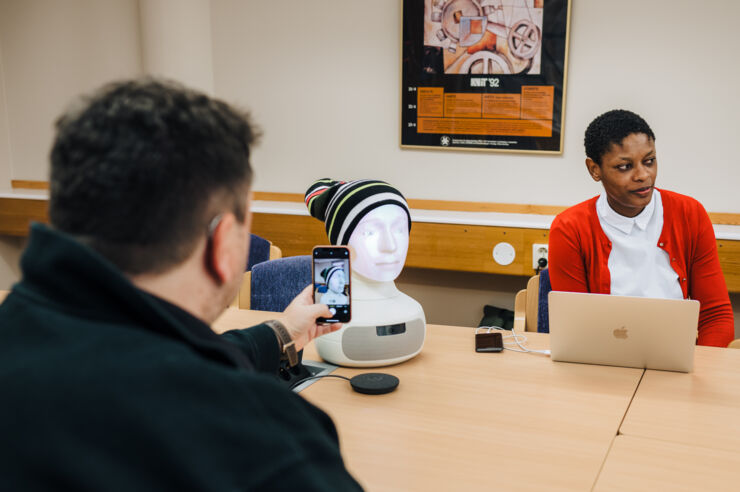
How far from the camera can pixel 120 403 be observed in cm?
55

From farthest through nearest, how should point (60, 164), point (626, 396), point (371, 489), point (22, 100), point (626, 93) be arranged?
point (22, 100) → point (626, 93) → point (626, 396) → point (371, 489) → point (60, 164)

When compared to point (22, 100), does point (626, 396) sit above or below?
below

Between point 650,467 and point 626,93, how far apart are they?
246 cm

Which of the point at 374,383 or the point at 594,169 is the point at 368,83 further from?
the point at 374,383

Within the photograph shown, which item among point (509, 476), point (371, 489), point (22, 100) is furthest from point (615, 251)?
point (22, 100)

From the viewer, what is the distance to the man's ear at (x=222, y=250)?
73 cm

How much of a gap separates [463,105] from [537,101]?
0.39 m

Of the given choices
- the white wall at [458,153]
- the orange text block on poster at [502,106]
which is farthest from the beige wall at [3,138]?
the orange text block on poster at [502,106]

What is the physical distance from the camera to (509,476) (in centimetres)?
122

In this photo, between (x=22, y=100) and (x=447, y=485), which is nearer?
(x=447, y=485)

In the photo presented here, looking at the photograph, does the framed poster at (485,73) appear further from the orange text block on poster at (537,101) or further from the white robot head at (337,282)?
the white robot head at (337,282)

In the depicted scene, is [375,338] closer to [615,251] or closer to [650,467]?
[650,467]

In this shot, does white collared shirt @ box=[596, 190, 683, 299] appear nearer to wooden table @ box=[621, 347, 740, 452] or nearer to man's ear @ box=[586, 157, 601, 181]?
man's ear @ box=[586, 157, 601, 181]

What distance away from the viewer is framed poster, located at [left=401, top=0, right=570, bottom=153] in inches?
130
